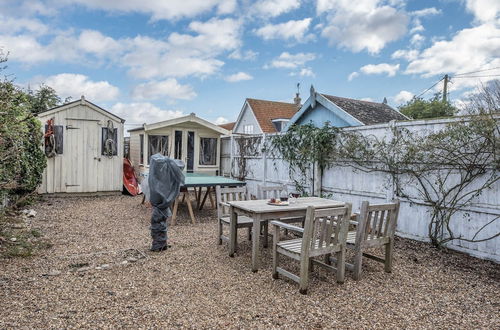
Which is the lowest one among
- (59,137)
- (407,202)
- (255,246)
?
(255,246)

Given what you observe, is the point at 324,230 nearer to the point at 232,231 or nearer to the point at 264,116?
the point at 232,231

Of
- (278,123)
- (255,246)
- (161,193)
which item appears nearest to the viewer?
(255,246)

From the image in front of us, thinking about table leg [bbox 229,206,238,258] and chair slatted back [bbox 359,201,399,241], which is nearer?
chair slatted back [bbox 359,201,399,241]

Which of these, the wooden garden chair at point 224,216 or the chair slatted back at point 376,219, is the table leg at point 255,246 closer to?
the wooden garden chair at point 224,216

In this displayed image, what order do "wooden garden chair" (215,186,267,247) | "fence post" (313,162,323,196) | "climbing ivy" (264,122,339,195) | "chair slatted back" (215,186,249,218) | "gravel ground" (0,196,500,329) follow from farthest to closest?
"fence post" (313,162,323,196), "climbing ivy" (264,122,339,195), "chair slatted back" (215,186,249,218), "wooden garden chair" (215,186,267,247), "gravel ground" (0,196,500,329)

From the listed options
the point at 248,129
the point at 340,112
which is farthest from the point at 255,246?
the point at 248,129

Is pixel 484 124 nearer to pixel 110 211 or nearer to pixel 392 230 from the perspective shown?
pixel 392 230

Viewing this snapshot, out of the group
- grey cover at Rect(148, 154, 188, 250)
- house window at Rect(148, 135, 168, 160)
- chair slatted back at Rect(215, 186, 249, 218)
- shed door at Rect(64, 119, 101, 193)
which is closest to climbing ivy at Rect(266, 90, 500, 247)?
chair slatted back at Rect(215, 186, 249, 218)

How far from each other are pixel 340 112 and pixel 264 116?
10868 mm

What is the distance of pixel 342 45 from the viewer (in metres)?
10.3

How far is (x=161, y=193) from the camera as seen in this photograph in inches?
181

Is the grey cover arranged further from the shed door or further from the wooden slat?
the shed door

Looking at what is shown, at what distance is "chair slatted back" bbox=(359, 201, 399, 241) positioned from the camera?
350 centimetres

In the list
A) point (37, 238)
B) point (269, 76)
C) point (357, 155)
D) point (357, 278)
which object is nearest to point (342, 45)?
point (269, 76)
